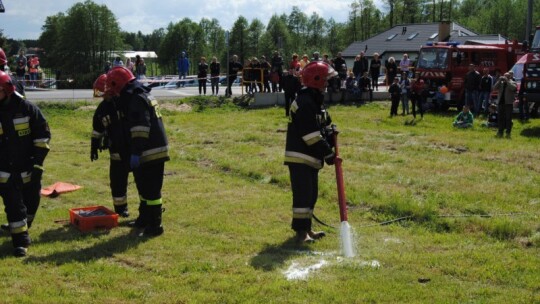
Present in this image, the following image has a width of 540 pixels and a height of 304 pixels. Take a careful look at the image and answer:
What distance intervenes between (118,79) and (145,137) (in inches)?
32.4

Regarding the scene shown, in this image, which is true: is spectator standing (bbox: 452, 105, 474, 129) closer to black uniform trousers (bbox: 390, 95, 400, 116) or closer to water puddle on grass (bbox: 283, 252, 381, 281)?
black uniform trousers (bbox: 390, 95, 400, 116)

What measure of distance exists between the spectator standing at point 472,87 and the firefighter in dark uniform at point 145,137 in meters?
16.4

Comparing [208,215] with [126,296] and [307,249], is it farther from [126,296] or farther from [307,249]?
[126,296]

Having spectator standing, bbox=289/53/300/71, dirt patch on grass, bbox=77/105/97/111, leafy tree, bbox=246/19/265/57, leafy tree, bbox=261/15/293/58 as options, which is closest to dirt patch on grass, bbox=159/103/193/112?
dirt patch on grass, bbox=77/105/97/111

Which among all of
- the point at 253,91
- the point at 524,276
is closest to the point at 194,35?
the point at 253,91

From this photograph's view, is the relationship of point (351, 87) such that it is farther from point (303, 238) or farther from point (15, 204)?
point (15, 204)

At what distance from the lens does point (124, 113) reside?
25.5ft

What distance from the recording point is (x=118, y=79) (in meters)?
7.60

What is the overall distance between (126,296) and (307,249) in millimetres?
2185

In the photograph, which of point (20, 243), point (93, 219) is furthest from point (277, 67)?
point (20, 243)

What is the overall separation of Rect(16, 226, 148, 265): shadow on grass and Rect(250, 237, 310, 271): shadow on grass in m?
1.44

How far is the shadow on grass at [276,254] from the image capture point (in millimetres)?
6452

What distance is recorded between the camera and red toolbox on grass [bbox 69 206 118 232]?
7820 mm

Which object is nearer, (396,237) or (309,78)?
(309,78)
